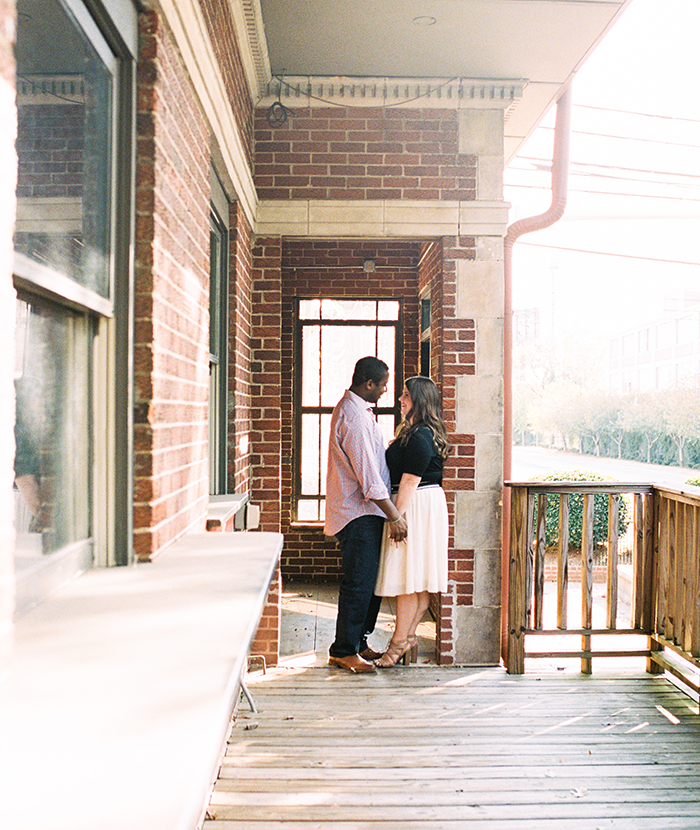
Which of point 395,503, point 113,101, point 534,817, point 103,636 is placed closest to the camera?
point 103,636

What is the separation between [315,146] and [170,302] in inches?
107

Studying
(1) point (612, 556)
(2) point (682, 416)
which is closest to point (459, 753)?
(1) point (612, 556)

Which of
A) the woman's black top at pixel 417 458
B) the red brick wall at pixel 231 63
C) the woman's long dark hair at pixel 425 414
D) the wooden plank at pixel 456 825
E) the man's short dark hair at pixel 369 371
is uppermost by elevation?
the red brick wall at pixel 231 63

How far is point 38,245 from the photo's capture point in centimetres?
143

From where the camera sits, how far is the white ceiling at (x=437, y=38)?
353 centimetres

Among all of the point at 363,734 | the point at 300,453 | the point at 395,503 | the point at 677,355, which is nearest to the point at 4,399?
the point at 363,734

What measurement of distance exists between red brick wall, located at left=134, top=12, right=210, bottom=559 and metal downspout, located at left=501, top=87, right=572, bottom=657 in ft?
7.97

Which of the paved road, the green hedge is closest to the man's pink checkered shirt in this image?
the green hedge

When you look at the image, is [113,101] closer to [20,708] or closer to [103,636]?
[103,636]

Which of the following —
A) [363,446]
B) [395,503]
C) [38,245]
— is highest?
[38,245]

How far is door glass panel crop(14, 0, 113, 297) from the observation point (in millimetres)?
1355

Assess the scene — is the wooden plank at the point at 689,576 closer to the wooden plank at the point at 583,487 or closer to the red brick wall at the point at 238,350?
the wooden plank at the point at 583,487

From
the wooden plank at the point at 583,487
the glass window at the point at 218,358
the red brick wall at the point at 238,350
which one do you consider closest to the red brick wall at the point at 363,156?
the red brick wall at the point at 238,350

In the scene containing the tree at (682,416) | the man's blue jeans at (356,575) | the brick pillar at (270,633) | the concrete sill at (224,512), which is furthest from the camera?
the tree at (682,416)
